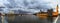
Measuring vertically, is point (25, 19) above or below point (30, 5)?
below

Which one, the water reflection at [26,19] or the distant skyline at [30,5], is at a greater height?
the distant skyline at [30,5]

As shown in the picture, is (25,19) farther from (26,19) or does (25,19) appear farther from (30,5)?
(30,5)

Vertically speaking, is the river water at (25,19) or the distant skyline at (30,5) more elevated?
the distant skyline at (30,5)

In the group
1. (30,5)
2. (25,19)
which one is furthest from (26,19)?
(30,5)

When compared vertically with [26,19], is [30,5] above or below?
above

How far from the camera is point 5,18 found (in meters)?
2.02

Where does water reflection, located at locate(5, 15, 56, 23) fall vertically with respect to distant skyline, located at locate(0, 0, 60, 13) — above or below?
below

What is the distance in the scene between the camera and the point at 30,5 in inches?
81.4

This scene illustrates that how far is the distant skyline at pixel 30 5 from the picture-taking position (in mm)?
2051

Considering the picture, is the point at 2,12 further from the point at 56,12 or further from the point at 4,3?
the point at 56,12

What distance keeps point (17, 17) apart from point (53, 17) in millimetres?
435

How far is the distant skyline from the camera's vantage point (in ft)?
6.73

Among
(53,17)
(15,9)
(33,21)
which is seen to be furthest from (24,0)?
(53,17)

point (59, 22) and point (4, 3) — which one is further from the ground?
point (4, 3)
